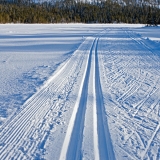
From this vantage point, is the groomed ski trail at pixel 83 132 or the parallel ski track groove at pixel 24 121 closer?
the groomed ski trail at pixel 83 132

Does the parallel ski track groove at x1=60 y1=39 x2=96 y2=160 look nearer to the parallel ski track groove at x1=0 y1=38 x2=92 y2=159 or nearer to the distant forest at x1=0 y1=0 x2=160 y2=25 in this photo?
the parallel ski track groove at x1=0 y1=38 x2=92 y2=159

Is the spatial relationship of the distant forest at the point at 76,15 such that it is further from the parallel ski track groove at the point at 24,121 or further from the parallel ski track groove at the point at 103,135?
the parallel ski track groove at the point at 103,135

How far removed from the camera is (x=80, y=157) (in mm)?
3414

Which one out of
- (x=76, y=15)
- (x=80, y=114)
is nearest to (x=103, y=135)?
(x=80, y=114)

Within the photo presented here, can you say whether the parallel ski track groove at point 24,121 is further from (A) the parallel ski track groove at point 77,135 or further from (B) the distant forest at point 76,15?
(B) the distant forest at point 76,15

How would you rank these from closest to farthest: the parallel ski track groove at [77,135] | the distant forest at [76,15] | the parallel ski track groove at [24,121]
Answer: the parallel ski track groove at [77,135] < the parallel ski track groove at [24,121] < the distant forest at [76,15]

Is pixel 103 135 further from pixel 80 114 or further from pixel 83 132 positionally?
pixel 80 114

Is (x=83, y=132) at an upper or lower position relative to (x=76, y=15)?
lower

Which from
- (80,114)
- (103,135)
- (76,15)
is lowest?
(103,135)

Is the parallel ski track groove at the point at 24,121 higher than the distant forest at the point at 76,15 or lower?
lower

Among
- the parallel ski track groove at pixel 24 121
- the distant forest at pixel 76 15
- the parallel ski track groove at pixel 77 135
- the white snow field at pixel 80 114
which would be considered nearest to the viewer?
the parallel ski track groove at pixel 77 135

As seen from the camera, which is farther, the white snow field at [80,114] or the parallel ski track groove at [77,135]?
the white snow field at [80,114]

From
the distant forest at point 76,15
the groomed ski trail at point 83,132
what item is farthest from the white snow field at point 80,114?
the distant forest at point 76,15

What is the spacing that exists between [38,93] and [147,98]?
296cm
